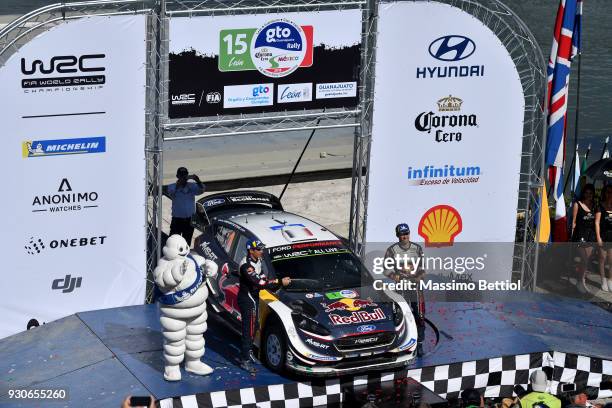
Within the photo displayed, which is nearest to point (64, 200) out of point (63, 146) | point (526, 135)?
point (63, 146)

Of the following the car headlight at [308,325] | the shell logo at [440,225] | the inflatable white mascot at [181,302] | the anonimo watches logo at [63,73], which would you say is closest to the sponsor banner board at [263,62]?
the anonimo watches logo at [63,73]

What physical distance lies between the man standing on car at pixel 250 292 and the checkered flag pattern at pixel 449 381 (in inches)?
20.9

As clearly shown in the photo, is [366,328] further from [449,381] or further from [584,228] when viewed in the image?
[584,228]

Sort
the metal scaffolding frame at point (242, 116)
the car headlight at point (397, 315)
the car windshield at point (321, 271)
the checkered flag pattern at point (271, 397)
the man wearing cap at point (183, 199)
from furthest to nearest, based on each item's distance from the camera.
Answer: the man wearing cap at point (183, 199)
the metal scaffolding frame at point (242, 116)
the car windshield at point (321, 271)
the car headlight at point (397, 315)
the checkered flag pattern at point (271, 397)

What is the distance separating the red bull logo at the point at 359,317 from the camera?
10844 mm

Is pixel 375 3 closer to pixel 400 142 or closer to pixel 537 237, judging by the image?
pixel 400 142

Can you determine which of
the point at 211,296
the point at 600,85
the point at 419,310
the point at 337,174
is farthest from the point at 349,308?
the point at 600,85

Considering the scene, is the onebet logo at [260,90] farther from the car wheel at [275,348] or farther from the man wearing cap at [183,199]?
the car wheel at [275,348]

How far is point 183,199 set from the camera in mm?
13711

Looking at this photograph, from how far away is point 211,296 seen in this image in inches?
496

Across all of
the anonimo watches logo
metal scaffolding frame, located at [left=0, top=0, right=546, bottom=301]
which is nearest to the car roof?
metal scaffolding frame, located at [left=0, top=0, right=546, bottom=301]

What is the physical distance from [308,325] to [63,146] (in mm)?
3760

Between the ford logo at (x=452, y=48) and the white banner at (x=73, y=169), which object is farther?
the ford logo at (x=452, y=48)

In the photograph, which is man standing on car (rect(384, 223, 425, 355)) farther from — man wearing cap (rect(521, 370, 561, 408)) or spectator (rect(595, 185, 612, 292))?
spectator (rect(595, 185, 612, 292))
